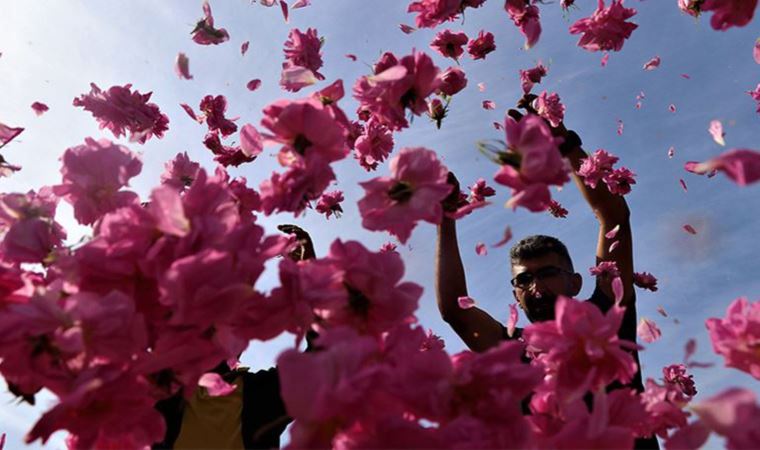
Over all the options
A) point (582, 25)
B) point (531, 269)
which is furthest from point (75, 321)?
point (582, 25)

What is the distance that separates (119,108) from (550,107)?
3912 millimetres

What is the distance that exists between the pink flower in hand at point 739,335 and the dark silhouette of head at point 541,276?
5.62 ft

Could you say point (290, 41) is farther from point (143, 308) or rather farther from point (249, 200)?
point (143, 308)

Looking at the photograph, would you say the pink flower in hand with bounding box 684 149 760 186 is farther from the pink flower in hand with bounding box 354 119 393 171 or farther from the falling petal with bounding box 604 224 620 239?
the pink flower in hand with bounding box 354 119 393 171

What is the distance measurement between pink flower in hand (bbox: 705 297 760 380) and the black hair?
1940 millimetres

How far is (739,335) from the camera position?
1623 mm

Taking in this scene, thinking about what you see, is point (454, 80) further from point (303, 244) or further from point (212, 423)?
point (212, 423)

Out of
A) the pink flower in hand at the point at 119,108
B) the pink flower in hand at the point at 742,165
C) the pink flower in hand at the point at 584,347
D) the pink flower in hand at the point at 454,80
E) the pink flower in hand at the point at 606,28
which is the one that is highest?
the pink flower in hand at the point at 606,28

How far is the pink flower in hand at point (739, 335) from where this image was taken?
160 cm

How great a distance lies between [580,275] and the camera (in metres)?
3.82

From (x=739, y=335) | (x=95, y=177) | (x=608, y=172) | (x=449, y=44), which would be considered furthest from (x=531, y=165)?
(x=608, y=172)

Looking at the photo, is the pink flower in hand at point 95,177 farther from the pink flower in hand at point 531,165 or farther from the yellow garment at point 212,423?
the yellow garment at point 212,423

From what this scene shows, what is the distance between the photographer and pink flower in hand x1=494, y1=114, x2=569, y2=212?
154 cm

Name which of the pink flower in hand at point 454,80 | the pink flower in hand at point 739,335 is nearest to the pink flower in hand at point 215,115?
the pink flower in hand at point 454,80
